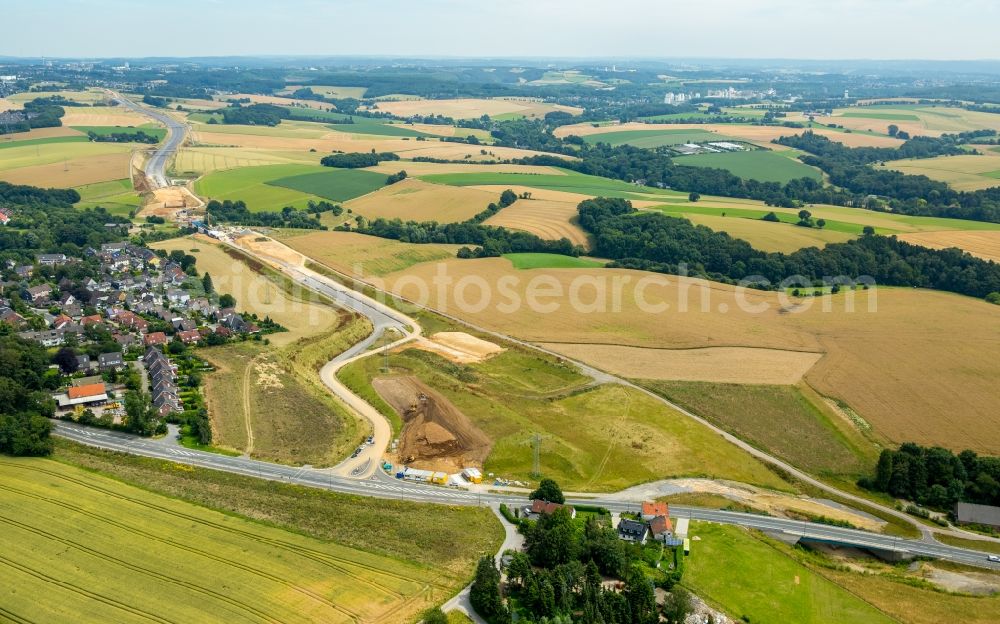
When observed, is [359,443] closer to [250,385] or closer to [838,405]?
[250,385]

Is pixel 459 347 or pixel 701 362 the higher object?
pixel 459 347

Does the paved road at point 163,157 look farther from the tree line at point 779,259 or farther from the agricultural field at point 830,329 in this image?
the tree line at point 779,259

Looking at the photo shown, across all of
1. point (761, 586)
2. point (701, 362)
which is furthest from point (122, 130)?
point (761, 586)

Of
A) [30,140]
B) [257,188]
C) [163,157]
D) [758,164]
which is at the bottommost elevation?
[257,188]

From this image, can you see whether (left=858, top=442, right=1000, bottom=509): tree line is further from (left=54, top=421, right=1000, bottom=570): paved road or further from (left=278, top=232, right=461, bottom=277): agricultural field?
(left=278, top=232, right=461, bottom=277): agricultural field

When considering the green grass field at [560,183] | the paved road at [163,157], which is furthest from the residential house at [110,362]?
the green grass field at [560,183]

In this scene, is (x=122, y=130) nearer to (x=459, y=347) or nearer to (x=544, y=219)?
(x=544, y=219)
